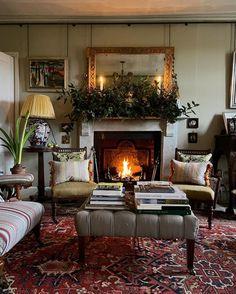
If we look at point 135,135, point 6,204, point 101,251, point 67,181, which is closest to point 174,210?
point 101,251

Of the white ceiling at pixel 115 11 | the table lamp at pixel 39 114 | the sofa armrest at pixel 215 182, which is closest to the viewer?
the sofa armrest at pixel 215 182

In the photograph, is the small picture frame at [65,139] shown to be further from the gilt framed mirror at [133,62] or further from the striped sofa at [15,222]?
the striped sofa at [15,222]

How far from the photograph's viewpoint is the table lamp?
3896 millimetres

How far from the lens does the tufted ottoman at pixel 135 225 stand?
205 cm

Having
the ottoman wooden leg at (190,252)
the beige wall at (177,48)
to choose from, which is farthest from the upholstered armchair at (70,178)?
the ottoman wooden leg at (190,252)

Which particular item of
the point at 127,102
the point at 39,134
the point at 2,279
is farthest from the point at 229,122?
the point at 2,279

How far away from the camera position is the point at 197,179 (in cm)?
342

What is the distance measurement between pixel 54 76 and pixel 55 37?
24.5 inches

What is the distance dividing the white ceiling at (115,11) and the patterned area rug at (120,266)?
3.04 metres

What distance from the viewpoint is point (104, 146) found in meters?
4.57

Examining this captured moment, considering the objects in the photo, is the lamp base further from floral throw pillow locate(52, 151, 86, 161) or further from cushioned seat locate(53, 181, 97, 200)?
cushioned seat locate(53, 181, 97, 200)

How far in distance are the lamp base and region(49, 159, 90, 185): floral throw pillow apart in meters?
0.69

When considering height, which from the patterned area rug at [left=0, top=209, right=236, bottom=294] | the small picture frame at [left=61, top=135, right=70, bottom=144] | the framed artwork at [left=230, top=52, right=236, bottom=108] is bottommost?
the patterned area rug at [left=0, top=209, right=236, bottom=294]

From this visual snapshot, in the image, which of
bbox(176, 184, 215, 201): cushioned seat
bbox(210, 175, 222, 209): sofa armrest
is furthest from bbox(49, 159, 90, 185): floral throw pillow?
bbox(210, 175, 222, 209): sofa armrest
